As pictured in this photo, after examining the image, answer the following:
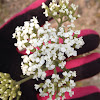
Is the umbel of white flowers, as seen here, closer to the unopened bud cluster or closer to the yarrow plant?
the yarrow plant

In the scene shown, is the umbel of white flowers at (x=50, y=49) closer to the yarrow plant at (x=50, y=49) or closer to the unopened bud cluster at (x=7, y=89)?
the yarrow plant at (x=50, y=49)

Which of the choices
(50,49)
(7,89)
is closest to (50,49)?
(50,49)

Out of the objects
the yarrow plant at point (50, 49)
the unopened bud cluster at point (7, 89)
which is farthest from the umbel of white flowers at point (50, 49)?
the unopened bud cluster at point (7, 89)

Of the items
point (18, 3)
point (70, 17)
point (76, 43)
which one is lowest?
point (76, 43)

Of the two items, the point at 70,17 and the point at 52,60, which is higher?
the point at 70,17

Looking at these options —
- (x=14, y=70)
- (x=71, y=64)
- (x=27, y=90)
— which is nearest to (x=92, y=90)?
(x=71, y=64)

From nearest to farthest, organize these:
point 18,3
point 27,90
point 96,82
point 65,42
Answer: point 65,42
point 27,90
point 96,82
point 18,3

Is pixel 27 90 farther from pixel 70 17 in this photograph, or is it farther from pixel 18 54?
pixel 70 17

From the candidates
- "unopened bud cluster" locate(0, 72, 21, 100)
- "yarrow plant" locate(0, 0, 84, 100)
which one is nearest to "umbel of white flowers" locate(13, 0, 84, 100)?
"yarrow plant" locate(0, 0, 84, 100)

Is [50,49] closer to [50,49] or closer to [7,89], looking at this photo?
[50,49]

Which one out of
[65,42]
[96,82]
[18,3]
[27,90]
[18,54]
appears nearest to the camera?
[65,42]

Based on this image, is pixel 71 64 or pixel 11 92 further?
pixel 71 64
